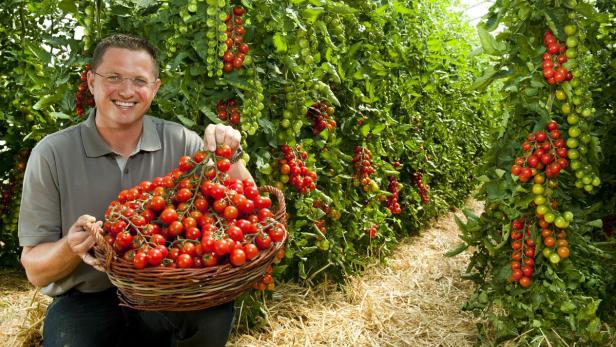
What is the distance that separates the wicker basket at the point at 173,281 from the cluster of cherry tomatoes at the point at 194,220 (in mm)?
29

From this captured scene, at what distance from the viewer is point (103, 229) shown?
64.3 inches

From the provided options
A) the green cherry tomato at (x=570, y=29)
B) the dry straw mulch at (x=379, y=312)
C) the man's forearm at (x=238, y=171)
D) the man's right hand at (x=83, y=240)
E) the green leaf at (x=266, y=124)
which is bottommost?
the dry straw mulch at (x=379, y=312)

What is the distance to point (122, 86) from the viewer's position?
1.94 meters

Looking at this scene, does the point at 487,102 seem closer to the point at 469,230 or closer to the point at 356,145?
the point at 356,145

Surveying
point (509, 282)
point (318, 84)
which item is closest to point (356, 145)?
point (318, 84)

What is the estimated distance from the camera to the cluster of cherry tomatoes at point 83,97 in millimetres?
2311

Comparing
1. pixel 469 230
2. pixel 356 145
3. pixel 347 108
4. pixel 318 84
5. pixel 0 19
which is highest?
pixel 0 19

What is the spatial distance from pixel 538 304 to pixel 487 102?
4.78 m

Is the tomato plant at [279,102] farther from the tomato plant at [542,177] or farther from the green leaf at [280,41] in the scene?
the tomato plant at [542,177]

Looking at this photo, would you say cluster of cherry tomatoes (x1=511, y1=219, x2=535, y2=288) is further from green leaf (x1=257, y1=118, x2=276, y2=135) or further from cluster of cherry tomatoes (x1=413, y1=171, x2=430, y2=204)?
cluster of cherry tomatoes (x1=413, y1=171, x2=430, y2=204)

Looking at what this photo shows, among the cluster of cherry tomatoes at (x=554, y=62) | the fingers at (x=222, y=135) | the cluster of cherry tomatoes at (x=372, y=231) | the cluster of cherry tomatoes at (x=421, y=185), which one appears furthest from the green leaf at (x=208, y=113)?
the cluster of cherry tomatoes at (x=421, y=185)

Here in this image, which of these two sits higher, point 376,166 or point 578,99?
point 578,99

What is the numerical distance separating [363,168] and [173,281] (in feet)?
6.67

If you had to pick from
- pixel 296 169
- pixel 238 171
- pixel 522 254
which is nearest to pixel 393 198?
pixel 296 169
